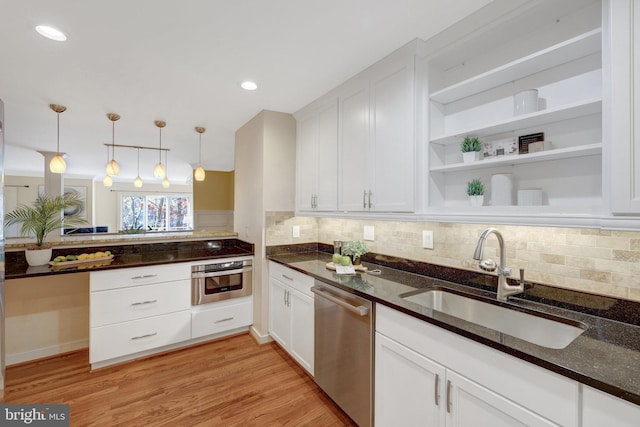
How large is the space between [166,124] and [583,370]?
3.98 meters

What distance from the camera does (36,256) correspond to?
7.89ft

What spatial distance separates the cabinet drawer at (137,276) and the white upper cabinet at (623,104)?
3.03m

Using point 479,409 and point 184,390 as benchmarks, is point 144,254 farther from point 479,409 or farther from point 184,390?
point 479,409

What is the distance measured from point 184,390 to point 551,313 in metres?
2.48

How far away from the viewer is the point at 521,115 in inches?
52.6

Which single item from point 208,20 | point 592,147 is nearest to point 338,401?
point 592,147

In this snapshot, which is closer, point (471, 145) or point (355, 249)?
point (471, 145)

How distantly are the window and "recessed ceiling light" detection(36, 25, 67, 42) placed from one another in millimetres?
7953

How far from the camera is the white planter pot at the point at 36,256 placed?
2396 mm

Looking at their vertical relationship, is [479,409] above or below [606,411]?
below

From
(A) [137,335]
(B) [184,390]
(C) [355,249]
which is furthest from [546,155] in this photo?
(A) [137,335]

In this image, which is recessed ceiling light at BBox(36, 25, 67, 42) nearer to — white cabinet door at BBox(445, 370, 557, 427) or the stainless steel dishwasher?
the stainless steel dishwasher

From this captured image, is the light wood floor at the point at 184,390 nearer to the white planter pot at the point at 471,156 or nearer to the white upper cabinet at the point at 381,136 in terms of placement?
the white upper cabinet at the point at 381,136

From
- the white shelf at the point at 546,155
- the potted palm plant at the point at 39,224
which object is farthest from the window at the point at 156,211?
the white shelf at the point at 546,155
